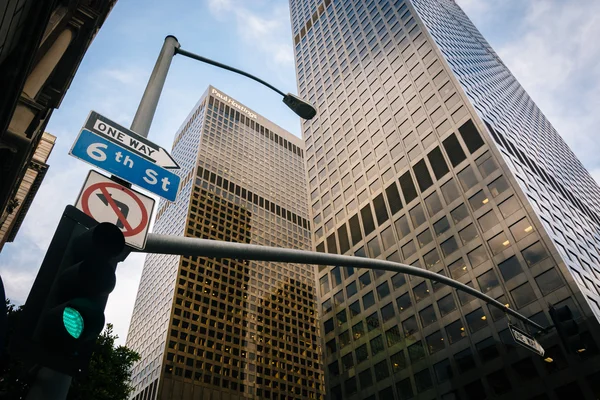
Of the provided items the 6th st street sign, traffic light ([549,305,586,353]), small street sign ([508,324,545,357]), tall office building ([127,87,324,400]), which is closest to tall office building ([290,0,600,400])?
small street sign ([508,324,545,357])

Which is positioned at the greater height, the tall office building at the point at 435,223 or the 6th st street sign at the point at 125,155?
the tall office building at the point at 435,223

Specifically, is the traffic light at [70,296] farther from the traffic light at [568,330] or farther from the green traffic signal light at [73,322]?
the traffic light at [568,330]

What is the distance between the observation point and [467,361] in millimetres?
41344

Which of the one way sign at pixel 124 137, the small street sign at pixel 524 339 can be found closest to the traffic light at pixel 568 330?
the small street sign at pixel 524 339

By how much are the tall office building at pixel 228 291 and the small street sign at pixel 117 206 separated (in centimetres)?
9819

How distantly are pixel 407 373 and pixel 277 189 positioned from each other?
118415 millimetres

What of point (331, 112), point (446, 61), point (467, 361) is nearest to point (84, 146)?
point (467, 361)

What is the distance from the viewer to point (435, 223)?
52188mm

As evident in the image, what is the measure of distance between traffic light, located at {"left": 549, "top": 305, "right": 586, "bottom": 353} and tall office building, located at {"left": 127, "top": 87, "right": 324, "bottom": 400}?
94755 millimetres

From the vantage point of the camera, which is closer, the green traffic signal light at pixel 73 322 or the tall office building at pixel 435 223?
the green traffic signal light at pixel 73 322

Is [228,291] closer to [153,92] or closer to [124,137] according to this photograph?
[153,92]

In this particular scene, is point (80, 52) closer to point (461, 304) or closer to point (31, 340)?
point (31, 340)

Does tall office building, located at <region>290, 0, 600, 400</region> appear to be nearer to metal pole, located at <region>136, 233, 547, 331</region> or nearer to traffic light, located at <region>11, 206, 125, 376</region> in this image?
metal pole, located at <region>136, 233, 547, 331</region>

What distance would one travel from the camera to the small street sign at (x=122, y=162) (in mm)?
4645
